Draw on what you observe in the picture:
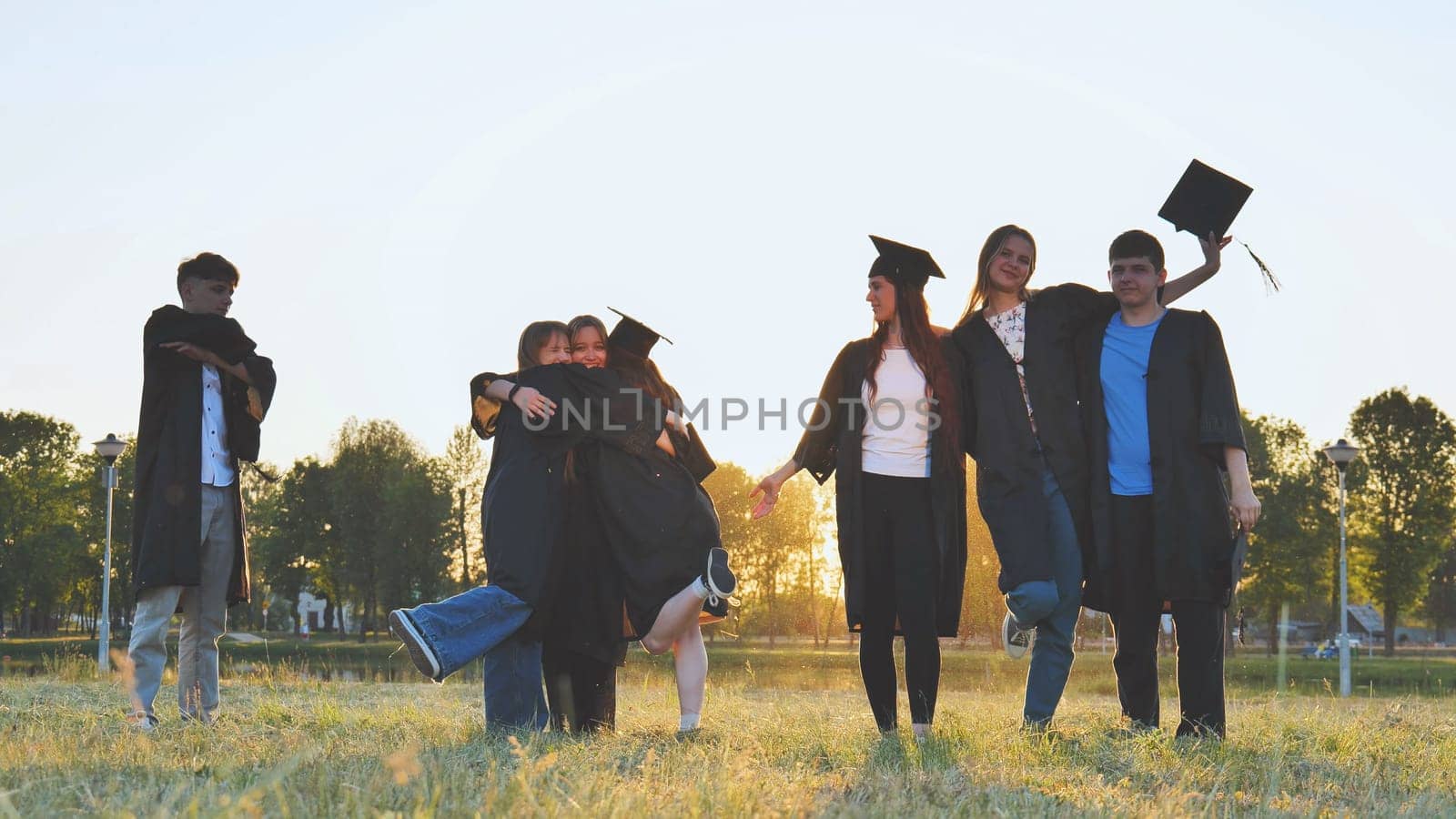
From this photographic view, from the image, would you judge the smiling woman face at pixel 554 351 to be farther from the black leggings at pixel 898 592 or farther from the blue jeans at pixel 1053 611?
the blue jeans at pixel 1053 611

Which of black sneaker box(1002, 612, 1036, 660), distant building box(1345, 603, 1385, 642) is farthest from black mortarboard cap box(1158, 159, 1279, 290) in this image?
distant building box(1345, 603, 1385, 642)

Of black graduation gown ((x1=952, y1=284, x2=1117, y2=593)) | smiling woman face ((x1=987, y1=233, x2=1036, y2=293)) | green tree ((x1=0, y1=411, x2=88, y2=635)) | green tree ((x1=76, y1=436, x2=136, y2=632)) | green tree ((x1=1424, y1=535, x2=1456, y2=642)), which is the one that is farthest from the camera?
green tree ((x1=1424, y1=535, x2=1456, y2=642))

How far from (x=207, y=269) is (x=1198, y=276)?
4.83m

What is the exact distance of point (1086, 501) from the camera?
222 inches

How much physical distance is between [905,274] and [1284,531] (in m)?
39.9

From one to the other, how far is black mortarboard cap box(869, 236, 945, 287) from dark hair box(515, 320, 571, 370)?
5.12 ft

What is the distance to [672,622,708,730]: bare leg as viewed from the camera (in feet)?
18.6

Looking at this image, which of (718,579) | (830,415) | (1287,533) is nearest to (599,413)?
(718,579)

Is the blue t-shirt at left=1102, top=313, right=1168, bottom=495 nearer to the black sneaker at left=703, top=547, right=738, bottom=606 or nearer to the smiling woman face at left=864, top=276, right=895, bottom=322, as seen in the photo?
the smiling woman face at left=864, top=276, right=895, bottom=322

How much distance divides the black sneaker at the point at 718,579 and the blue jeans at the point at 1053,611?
1249 millimetres

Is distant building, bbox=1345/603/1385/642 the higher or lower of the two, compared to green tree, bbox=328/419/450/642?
lower

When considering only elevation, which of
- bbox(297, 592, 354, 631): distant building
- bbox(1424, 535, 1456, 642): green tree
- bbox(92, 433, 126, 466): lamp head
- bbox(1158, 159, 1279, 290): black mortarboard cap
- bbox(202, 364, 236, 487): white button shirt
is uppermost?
bbox(1158, 159, 1279, 290): black mortarboard cap

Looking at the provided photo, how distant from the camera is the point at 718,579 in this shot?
5.56 meters

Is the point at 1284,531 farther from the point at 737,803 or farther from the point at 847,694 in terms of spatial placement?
the point at 737,803
